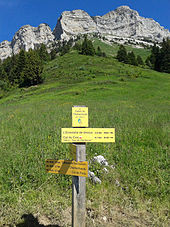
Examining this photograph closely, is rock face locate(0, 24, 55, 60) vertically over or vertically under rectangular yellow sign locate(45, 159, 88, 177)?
over

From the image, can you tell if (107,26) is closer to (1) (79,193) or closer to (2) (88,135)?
(2) (88,135)

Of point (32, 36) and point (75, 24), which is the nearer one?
point (75, 24)

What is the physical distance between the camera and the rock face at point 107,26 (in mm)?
175625

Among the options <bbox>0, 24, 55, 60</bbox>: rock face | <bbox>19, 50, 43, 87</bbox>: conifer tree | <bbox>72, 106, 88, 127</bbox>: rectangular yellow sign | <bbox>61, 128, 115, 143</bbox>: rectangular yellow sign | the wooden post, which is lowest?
the wooden post

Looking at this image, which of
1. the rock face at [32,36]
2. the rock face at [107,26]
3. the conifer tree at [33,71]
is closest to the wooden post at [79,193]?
the conifer tree at [33,71]

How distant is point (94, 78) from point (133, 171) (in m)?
29.2

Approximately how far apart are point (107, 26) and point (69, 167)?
215 meters

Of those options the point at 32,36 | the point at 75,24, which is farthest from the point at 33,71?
the point at 32,36

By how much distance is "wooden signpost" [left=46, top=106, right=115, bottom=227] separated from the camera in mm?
2299

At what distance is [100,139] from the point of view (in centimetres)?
232

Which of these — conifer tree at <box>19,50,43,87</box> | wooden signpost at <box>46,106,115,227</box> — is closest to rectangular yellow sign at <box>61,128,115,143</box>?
wooden signpost at <box>46,106,115,227</box>

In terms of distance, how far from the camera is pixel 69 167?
2.33 m

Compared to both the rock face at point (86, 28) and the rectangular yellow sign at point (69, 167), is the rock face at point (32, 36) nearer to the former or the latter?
the rock face at point (86, 28)

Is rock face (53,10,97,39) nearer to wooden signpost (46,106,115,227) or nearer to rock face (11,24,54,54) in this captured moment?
rock face (11,24,54,54)
